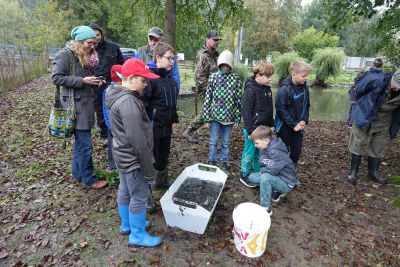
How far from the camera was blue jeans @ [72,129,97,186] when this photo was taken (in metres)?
3.41

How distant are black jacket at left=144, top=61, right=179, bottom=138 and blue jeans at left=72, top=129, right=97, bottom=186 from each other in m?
0.98

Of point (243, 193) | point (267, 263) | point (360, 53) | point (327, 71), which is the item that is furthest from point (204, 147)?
point (360, 53)

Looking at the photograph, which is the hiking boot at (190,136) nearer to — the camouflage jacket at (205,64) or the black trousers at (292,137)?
the camouflage jacket at (205,64)

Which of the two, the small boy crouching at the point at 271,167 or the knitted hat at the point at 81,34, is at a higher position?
the knitted hat at the point at 81,34

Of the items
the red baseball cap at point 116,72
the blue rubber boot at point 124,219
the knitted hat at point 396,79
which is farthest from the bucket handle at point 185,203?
the knitted hat at point 396,79

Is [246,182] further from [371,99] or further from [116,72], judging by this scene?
[116,72]

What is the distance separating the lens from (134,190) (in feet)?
8.28

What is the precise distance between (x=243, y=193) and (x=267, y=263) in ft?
4.12

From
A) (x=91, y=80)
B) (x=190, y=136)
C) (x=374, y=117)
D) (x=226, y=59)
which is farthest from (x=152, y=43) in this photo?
(x=374, y=117)

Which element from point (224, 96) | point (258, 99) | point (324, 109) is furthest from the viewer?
point (324, 109)

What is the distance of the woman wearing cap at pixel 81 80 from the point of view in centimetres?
306

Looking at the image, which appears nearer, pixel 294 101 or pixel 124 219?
pixel 124 219

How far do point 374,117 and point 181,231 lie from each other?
10.7 ft

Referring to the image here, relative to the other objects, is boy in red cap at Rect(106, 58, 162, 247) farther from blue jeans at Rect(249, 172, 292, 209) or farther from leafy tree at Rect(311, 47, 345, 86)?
leafy tree at Rect(311, 47, 345, 86)
